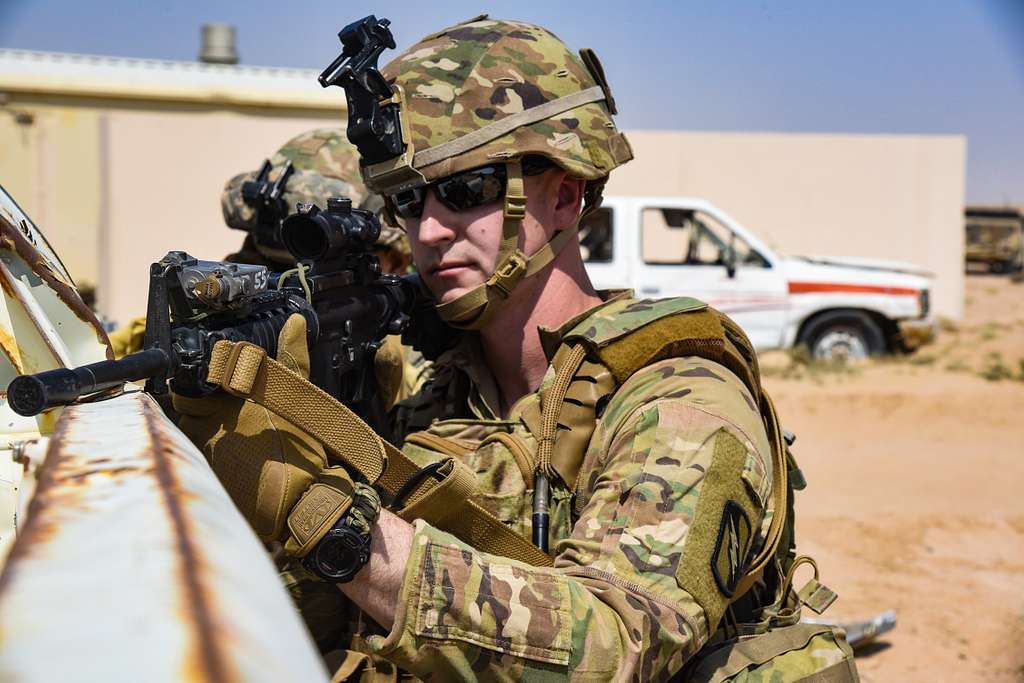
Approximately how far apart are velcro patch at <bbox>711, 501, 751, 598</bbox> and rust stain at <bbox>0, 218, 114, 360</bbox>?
39.8 inches

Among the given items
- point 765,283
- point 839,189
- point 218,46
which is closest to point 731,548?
point 765,283

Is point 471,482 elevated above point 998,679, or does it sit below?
above

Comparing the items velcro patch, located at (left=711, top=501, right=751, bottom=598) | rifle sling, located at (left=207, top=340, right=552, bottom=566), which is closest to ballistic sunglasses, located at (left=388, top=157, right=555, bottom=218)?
rifle sling, located at (left=207, top=340, right=552, bottom=566)

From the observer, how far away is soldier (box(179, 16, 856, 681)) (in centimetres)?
155

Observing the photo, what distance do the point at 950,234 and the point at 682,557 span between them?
675 inches

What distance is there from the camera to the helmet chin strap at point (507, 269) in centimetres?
225

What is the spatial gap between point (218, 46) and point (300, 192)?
1126 cm

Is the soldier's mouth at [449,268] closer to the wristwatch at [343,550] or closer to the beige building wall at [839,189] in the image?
the wristwatch at [343,550]

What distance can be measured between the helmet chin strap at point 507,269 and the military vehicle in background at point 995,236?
26002 mm

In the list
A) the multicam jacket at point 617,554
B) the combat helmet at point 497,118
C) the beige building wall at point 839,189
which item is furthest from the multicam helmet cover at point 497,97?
the beige building wall at point 839,189

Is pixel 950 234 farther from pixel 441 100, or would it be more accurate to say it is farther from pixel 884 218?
pixel 441 100

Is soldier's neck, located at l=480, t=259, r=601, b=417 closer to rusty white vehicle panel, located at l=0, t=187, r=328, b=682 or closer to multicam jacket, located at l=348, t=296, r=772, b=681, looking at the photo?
multicam jacket, located at l=348, t=296, r=772, b=681

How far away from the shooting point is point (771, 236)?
17.1 metres

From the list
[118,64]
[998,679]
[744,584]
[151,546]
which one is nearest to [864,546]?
[998,679]
